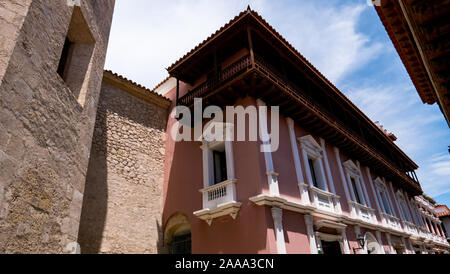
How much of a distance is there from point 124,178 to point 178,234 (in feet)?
9.54

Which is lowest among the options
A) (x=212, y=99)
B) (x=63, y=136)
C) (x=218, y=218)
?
(x=218, y=218)

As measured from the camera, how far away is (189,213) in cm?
980

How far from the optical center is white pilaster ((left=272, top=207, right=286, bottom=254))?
24.6 ft

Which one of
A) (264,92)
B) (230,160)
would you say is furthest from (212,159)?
(264,92)

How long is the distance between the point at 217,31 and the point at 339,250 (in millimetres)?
9043

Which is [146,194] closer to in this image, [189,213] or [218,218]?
[189,213]

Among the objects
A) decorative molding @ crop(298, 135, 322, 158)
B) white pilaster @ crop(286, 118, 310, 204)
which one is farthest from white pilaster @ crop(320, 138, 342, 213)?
white pilaster @ crop(286, 118, 310, 204)

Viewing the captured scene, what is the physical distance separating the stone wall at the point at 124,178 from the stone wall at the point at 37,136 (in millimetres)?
4225

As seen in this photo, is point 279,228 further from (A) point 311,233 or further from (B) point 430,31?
(B) point 430,31

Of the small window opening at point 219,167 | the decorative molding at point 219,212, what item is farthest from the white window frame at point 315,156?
the decorative molding at point 219,212

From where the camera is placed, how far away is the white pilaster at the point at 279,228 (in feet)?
24.6

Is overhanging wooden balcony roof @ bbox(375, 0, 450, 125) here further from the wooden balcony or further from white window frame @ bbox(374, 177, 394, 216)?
white window frame @ bbox(374, 177, 394, 216)

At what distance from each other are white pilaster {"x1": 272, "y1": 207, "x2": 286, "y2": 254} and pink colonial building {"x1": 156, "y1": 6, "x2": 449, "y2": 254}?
27mm
